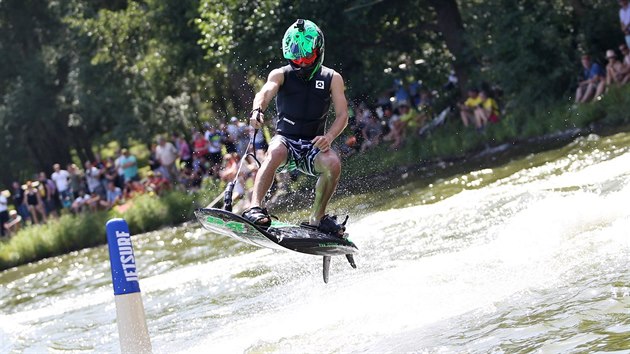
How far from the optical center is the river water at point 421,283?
30.3 feet

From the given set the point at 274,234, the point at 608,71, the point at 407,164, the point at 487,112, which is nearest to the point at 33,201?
the point at 407,164

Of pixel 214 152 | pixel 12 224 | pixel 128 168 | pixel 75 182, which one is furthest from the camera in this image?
pixel 75 182

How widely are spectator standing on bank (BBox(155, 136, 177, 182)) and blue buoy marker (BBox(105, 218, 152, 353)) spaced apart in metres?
22.7

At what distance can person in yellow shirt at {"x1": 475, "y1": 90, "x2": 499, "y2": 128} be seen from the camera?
25.4 metres

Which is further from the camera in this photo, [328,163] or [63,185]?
[63,185]

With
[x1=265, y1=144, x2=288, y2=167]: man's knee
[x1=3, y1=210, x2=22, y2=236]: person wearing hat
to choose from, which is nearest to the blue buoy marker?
[x1=265, y1=144, x2=288, y2=167]: man's knee

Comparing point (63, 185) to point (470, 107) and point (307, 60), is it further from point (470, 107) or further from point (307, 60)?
point (307, 60)

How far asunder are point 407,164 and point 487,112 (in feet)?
6.94

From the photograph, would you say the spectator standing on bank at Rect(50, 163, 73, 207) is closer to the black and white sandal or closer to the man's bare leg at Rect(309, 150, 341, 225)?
the man's bare leg at Rect(309, 150, 341, 225)

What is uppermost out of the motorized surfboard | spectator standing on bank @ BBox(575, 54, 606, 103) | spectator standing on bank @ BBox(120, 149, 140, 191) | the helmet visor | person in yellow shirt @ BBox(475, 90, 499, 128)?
the helmet visor

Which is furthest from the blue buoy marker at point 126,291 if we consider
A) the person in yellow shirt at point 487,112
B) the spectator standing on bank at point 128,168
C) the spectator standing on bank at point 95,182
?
the spectator standing on bank at point 95,182

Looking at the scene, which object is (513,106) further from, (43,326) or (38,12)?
(38,12)

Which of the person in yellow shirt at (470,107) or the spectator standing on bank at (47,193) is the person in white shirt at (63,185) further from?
the person in yellow shirt at (470,107)

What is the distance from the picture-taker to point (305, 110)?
11562mm
